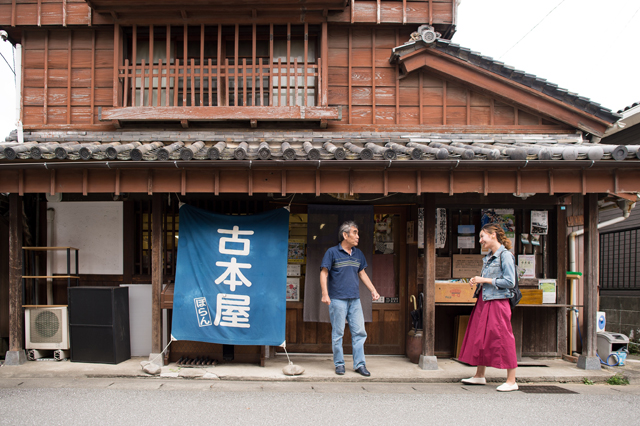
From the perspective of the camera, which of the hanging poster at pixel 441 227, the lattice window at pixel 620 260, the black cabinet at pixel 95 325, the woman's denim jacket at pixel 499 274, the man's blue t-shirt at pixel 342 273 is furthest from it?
the lattice window at pixel 620 260

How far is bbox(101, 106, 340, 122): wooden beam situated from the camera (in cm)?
802

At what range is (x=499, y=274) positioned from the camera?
6.06 metres

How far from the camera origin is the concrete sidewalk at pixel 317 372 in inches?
264

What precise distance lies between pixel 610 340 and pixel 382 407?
15.7 feet

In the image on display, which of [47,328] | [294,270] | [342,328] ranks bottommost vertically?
[47,328]

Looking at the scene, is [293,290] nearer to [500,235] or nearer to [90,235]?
[500,235]

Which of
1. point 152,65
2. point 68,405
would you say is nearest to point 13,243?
point 68,405

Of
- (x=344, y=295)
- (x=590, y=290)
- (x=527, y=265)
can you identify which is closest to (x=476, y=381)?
(x=344, y=295)

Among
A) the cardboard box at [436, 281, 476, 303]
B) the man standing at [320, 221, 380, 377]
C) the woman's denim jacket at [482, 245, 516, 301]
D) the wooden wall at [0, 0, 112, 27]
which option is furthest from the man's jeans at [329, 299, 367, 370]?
the wooden wall at [0, 0, 112, 27]

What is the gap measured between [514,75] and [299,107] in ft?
13.3

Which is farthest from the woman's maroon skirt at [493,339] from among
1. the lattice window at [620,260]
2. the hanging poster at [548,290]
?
the lattice window at [620,260]

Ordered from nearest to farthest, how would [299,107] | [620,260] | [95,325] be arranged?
[95,325]
[299,107]
[620,260]

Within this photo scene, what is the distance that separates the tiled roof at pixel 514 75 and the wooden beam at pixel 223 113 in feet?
6.31

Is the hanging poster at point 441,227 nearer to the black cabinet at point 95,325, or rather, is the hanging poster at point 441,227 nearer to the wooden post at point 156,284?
the wooden post at point 156,284
